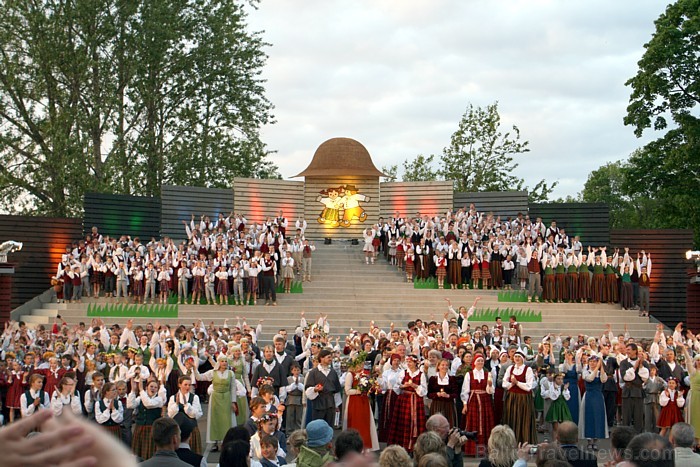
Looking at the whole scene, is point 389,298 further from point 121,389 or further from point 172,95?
point 172,95

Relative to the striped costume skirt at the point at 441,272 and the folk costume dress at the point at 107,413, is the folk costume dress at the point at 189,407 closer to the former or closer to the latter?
the folk costume dress at the point at 107,413

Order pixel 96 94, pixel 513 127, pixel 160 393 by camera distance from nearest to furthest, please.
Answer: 1. pixel 160 393
2. pixel 96 94
3. pixel 513 127

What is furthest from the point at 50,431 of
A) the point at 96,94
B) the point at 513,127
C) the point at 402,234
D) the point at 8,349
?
the point at 513,127

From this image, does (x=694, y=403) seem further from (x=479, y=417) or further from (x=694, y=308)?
(x=694, y=308)

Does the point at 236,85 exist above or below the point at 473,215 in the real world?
above

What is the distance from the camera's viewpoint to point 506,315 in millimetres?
23094

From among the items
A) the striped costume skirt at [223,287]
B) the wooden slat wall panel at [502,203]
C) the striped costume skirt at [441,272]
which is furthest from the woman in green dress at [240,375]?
the wooden slat wall panel at [502,203]

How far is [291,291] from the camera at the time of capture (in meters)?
25.2

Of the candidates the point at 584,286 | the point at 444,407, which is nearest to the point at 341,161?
the point at 584,286

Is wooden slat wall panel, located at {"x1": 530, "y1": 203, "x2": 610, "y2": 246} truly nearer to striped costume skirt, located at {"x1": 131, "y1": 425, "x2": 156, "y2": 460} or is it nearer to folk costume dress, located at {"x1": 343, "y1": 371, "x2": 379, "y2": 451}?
folk costume dress, located at {"x1": 343, "y1": 371, "x2": 379, "y2": 451}

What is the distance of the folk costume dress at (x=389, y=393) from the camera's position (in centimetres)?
1355

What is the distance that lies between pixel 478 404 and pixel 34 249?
682 inches

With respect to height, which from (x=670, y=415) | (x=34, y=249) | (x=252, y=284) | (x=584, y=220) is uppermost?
(x=584, y=220)

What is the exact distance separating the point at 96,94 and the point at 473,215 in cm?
1590
